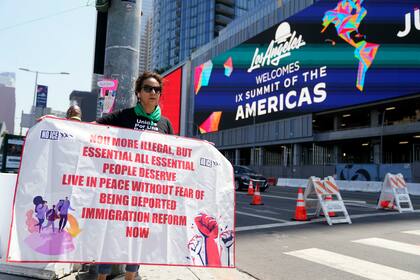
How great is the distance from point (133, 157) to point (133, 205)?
444 millimetres

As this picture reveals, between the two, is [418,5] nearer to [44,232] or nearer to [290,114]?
[290,114]

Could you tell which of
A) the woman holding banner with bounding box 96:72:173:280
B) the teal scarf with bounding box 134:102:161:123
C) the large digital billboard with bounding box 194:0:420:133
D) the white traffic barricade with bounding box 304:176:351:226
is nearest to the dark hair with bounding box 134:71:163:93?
the woman holding banner with bounding box 96:72:173:280

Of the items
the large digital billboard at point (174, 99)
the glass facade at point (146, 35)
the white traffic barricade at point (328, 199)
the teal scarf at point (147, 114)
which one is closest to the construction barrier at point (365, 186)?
the white traffic barricade at point (328, 199)

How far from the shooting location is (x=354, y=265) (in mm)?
5809

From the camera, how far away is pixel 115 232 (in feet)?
11.4

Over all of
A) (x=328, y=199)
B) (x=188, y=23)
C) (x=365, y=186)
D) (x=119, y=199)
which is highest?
(x=188, y=23)

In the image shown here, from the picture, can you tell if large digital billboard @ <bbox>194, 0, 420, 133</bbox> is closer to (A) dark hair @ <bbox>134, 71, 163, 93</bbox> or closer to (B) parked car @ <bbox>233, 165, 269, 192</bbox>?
(B) parked car @ <bbox>233, 165, 269, 192</bbox>

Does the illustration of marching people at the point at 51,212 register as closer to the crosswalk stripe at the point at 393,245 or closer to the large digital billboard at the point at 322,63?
the crosswalk stripe at the point at 393,245

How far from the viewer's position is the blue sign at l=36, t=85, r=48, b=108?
46684mm

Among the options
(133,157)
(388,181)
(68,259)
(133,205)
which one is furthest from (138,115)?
(388,181)

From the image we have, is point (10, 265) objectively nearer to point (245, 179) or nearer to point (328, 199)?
point (328, 199)

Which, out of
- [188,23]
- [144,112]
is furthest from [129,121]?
[188,23]

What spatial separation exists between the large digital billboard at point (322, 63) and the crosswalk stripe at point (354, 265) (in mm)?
34832

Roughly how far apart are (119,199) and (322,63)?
44535mm
